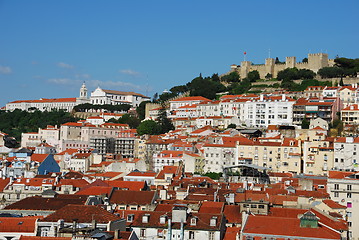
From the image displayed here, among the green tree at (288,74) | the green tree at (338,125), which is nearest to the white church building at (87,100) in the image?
the green tree at (288,74)

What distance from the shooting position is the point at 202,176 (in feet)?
211

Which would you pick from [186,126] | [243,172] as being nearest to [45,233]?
[243,172]

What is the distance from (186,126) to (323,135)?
32.4m

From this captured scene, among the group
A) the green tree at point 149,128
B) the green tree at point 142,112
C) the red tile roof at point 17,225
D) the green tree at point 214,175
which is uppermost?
the green tree at point 142,112

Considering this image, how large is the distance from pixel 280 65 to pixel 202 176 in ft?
206

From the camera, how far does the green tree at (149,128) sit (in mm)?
100200

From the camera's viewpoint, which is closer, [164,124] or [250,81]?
[164,124]

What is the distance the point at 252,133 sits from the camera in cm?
8562

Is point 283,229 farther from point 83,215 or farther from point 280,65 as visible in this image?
point 280,65

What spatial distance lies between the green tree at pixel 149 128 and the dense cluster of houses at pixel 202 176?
285 cm

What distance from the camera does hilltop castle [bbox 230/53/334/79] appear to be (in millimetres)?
115875

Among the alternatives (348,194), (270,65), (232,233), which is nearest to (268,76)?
(270,65)

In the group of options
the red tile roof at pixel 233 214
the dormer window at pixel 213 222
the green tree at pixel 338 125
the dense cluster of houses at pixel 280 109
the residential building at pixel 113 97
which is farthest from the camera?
the residential building at pixel 113 97

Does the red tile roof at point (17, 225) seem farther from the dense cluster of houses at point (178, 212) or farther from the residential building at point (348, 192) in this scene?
the residential building at point (348, 192)
